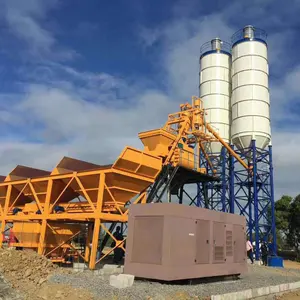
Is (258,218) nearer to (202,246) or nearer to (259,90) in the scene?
(259,90)

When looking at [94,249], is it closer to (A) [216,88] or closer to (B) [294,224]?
(A) [216,88]

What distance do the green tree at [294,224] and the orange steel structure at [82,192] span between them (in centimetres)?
2279

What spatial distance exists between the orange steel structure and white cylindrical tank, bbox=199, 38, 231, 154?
10.6m

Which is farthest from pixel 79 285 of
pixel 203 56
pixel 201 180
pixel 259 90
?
pixel 203 56

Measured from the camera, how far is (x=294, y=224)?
1694 inches

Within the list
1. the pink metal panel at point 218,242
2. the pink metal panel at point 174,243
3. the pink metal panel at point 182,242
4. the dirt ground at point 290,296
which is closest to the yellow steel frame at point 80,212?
the pink metal panel at point 174,243

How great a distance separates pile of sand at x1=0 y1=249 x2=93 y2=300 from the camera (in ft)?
31.9

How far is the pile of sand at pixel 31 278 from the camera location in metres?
9.73

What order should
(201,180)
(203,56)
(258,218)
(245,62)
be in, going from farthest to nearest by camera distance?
(203,56)
(245,62)
(258,218)
(201,180)

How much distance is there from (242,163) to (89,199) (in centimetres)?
1788

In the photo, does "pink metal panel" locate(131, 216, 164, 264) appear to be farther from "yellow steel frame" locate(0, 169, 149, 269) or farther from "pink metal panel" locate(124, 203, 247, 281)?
"yellow steel frame" locate(0, 169, 149, 269)

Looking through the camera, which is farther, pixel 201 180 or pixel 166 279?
pixel 201 180

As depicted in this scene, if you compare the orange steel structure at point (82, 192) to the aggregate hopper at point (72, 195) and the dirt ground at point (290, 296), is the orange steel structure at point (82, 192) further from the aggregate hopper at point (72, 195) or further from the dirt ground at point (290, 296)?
the dirt ground at point (290, 296)

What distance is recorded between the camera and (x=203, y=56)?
3850cm
